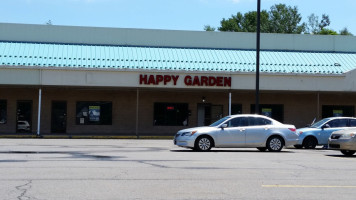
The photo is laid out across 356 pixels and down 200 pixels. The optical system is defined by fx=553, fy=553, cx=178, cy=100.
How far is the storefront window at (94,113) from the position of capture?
3522 cm

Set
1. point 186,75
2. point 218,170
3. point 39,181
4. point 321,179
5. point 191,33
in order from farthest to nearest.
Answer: point 191,33 < point 186,75 < point 218,170 < point 321,179 < point 39,181

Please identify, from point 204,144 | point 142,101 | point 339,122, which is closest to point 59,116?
point 142,101

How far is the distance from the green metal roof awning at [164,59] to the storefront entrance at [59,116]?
3.35m

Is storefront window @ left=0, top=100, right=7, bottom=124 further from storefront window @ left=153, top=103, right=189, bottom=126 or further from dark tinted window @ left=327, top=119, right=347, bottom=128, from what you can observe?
dark tinted window @ left=327, top=119, right=347, bottom=128

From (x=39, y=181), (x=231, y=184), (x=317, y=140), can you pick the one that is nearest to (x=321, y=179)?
(x=231, y=184)

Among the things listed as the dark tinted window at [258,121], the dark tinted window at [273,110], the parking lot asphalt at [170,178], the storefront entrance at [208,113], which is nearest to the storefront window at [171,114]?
the storefront entrance at [208,113]

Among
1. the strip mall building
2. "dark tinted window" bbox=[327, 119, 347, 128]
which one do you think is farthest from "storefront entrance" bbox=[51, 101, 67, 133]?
"dark tinted window" bbox=[327, 119, 347, 128]

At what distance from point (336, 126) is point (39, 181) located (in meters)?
16.6

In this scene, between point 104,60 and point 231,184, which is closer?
point 231,184

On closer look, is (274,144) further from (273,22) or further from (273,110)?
(273,22)

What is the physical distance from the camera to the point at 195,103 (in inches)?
1437

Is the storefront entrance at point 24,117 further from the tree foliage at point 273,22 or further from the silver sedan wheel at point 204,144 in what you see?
the tree foliage at point 273,22

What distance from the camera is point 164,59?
34594 mm

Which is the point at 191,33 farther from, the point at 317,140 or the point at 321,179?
the point at 321,179
